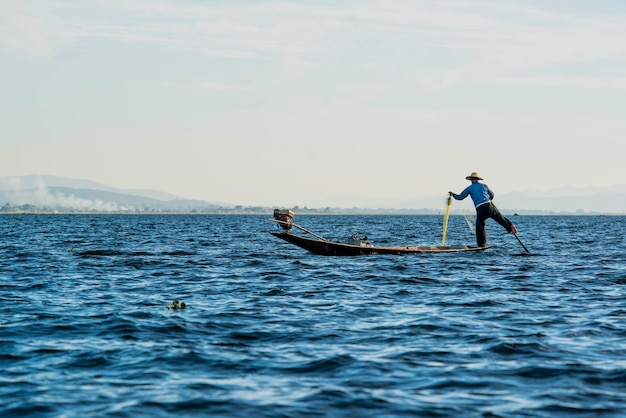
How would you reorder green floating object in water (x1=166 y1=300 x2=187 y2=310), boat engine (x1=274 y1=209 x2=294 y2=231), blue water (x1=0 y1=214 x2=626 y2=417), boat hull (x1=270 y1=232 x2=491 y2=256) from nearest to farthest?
blue water (x1=0 y1=214 x2=626 y2=417), green floating object in water (x1=166 y1=300 x2=187 y2=310), boat engine (x1=274 y1=209 x2=294 y2=231), boat hull (x1=270 y1=232 x2=491 y2=256)

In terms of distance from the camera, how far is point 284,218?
30.8 meters

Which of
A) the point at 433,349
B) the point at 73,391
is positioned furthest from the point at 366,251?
the point at 73,391

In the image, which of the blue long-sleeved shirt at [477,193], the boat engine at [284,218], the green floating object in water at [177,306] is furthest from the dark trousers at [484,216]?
the green floating object in water at [177,306]

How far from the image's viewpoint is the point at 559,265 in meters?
28.9

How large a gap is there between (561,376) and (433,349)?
2.29 m

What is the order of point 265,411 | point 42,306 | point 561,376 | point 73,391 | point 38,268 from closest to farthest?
point 265,411 < point 73,391 < point 561,376 < point 42,306 < point 38,268

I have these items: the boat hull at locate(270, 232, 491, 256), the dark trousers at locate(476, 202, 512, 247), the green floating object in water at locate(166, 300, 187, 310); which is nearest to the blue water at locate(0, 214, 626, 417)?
the green floating object in water at locate(166, 300, 187, 310)

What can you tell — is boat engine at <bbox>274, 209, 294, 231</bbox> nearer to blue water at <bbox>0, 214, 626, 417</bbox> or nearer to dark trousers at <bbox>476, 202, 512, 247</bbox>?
blue water at <bbox>0, 214, 626, 417</bbox>

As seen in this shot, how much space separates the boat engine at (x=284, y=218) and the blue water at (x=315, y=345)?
6.01m

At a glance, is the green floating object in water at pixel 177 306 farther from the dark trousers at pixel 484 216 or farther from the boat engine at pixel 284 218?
the dark trousers at pixel 484 216

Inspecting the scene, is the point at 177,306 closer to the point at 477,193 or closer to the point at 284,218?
the point at 284,218

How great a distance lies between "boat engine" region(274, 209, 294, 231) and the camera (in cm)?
3041

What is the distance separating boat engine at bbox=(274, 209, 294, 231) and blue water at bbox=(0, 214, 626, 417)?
601 cm

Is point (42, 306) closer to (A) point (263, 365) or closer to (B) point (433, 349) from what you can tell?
(A) point (263, 365)
